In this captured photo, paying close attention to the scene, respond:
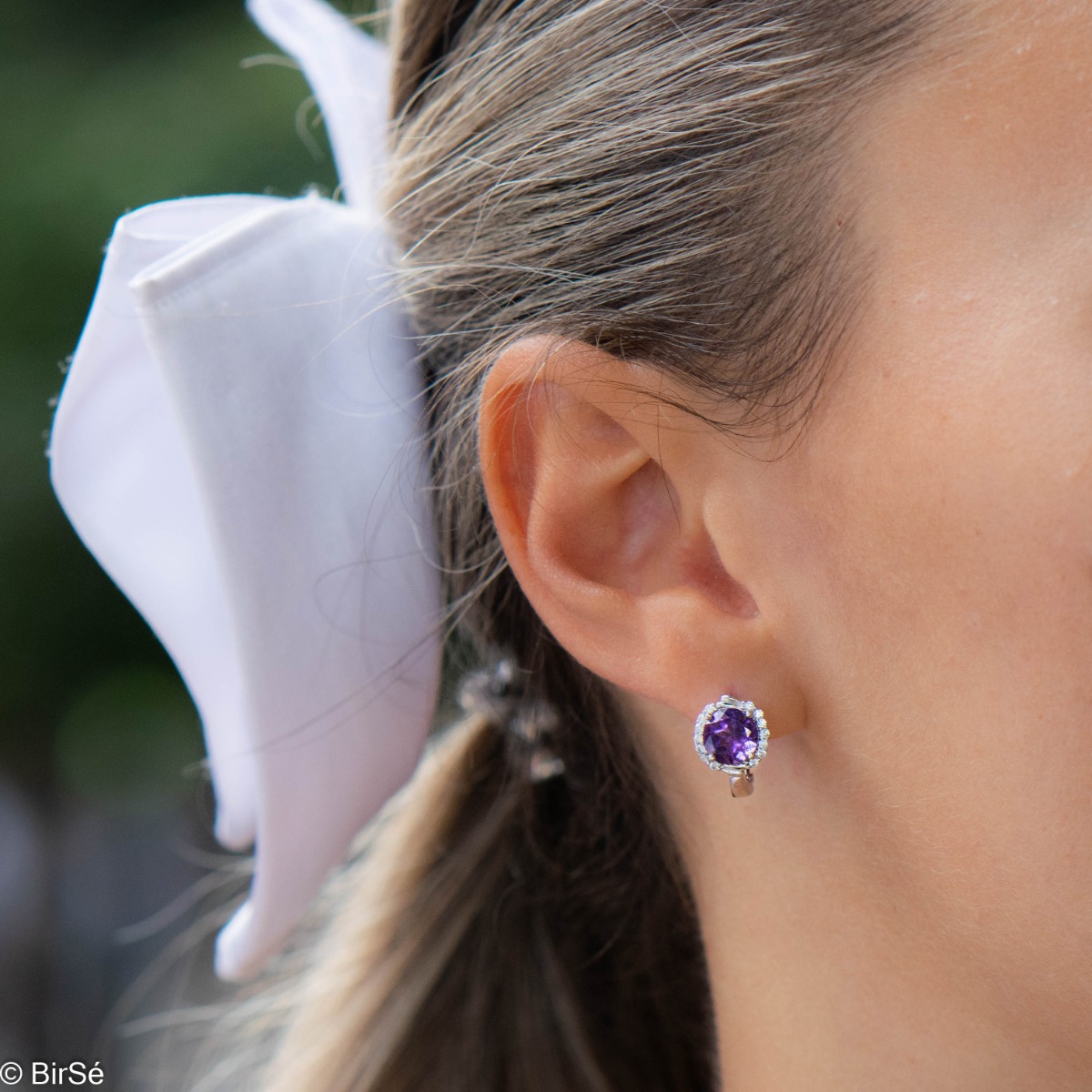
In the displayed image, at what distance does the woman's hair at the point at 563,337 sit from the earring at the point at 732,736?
0.23 metres

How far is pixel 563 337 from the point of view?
1.05 meters

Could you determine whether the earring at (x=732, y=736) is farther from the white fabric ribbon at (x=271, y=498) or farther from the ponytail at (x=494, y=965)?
the ponytail at (x=494, y=965)

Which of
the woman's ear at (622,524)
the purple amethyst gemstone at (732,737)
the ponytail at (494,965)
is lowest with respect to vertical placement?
the ponytail at (494,965)

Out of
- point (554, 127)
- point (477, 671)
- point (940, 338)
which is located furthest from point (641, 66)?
point (477, 671)

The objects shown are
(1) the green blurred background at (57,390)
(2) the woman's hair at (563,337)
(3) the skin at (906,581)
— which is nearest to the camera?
(3) the skin at (906,581)

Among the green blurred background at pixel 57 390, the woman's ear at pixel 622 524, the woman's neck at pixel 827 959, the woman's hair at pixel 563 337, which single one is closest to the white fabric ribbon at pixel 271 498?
the woman's hair at pixel 563 337

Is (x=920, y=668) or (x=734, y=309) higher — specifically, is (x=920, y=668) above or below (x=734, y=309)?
below

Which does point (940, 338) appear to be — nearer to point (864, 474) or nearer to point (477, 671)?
point (864, 474)

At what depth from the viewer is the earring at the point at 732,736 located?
1.02m

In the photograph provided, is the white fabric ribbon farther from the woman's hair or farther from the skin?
the skin

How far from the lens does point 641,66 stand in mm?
1049

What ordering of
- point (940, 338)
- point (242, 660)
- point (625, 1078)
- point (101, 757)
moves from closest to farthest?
1. point (940, 338)
2. point (242, 660)
3. point (625, 1078)
4. point (101, 757)

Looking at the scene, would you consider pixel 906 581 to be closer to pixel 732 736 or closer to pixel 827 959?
pixel 732 736

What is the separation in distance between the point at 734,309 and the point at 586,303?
127 millimetres
